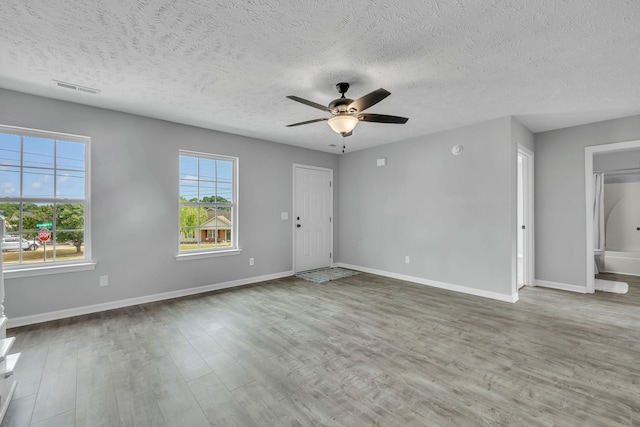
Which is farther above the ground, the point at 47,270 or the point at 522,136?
the point at 522,136

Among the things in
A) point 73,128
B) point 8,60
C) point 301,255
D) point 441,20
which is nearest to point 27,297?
point 73,128

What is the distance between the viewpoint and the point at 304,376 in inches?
86.2

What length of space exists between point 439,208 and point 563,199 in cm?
185

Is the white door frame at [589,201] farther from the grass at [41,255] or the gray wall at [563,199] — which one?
the grass at [41,255]

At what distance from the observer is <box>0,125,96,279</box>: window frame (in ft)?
10.4

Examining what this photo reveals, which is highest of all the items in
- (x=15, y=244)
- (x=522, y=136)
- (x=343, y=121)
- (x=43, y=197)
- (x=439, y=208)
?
(x=522, y=136)

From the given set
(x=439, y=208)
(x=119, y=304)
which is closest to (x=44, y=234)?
(x=119, y=304)

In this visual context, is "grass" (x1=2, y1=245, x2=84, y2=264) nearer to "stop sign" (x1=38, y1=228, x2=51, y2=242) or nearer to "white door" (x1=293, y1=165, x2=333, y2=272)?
"stop sign" (x1=38, y1=228, x2=51, y2=242)

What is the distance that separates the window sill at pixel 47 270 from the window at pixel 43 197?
0.31ft

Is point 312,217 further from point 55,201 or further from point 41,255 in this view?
point 41,255

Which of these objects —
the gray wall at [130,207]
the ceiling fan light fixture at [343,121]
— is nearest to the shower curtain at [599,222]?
the ceiling fan light fixture at [343,121]

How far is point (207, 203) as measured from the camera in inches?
182

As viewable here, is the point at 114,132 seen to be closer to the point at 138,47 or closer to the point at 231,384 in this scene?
the point at 138,47

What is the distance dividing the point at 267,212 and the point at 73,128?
2.87 meters
